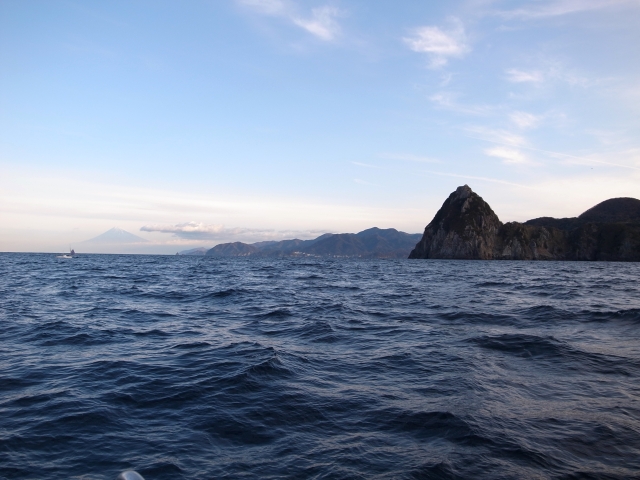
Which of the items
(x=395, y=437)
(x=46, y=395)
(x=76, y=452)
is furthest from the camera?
(x=46, y=395)

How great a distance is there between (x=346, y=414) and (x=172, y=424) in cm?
363

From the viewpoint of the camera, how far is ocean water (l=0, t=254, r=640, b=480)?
7082 mm

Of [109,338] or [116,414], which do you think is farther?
[109,338]

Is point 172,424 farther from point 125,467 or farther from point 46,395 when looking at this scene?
point 46,395

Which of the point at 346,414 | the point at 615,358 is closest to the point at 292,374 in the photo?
the point at 346,414

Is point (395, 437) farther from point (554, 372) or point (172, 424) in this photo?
point (554, 372)

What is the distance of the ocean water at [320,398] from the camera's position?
23.2 ft

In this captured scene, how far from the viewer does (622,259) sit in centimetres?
17225

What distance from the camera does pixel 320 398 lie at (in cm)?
1016

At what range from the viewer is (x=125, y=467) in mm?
6836

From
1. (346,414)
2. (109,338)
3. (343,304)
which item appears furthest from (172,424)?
(343,304)

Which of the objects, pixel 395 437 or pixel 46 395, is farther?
pixel 46 395

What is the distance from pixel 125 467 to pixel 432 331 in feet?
46.9

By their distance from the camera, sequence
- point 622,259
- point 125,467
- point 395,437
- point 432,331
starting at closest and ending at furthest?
point 125,467, point 395,437, point 432,331, point 622,259
